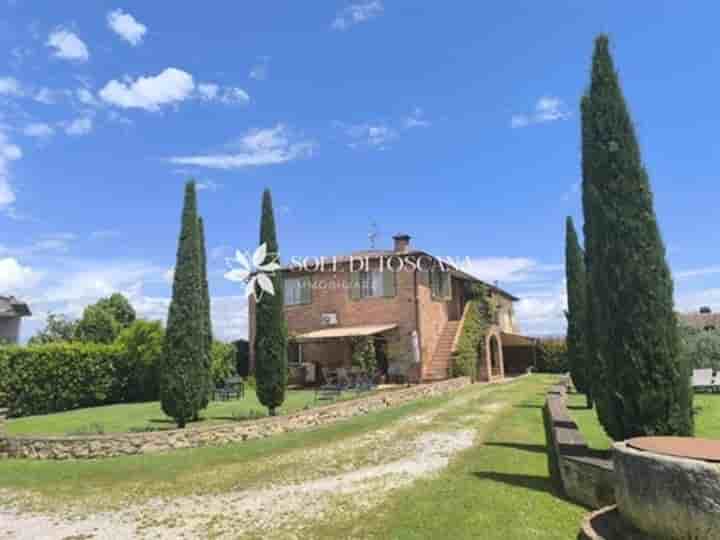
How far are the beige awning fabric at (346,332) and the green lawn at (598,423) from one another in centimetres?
1171

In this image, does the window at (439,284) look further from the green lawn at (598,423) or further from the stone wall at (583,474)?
the stone wall at (583,474)

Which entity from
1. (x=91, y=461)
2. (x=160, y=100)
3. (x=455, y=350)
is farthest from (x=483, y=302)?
(x=91, y=461)

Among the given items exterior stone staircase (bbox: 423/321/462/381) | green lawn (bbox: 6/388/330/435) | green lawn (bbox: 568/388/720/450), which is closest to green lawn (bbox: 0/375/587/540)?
green lawn (bbox: 568/388/720/450)

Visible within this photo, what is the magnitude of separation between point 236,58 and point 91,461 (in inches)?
582

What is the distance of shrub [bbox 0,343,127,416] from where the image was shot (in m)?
22.0

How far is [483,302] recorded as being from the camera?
122ft

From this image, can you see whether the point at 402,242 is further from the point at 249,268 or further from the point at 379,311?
the point at 249,268

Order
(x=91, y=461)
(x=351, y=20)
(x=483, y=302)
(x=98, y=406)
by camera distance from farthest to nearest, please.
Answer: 1. (x=483, y=302)
2. (x=98, y=406)
3. (x=351, y=20)
4. (x=91, y=461)

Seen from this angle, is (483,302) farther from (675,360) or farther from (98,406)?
(675,360)

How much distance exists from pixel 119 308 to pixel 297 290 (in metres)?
27.4

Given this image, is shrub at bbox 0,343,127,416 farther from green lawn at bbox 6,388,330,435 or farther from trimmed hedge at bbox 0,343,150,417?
green lawn at bbox 6,388,330,435

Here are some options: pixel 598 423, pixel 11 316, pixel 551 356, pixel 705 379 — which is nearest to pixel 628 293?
pixel 598 423

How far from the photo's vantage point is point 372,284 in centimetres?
3241

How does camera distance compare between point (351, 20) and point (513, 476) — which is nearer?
point (513, 476)
